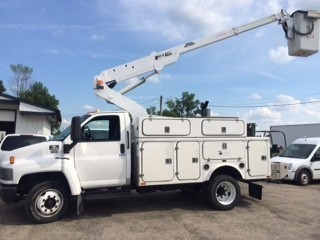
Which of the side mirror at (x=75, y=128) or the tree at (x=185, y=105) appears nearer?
the side mirror at (x=75, y=128)

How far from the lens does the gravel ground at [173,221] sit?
732 cm

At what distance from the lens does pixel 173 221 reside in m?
8.34

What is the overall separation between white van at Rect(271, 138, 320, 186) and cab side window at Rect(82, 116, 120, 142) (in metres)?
9.02

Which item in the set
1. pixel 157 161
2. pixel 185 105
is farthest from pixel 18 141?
pixel 185 105

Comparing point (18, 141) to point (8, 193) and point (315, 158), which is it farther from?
point (315, 158)

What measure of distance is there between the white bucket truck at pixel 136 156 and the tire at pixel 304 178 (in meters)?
5.86

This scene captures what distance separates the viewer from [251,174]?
9719 millimetres

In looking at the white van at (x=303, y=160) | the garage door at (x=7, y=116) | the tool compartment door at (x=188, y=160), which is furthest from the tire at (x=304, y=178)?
the garage door at (x=7, y=116)

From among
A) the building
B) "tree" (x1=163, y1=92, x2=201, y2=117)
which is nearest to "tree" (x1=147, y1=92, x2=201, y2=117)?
"tree" (x1=163, y1=92, x2=201, y2=117)

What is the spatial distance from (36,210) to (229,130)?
4.84 metres

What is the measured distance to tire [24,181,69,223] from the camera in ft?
26.2

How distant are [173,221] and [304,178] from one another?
8.79 m

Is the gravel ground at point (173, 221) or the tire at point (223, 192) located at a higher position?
the tire at point (223, 192)

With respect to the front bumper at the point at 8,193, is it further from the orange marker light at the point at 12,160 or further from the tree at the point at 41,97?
the tree at the point at 41,97
